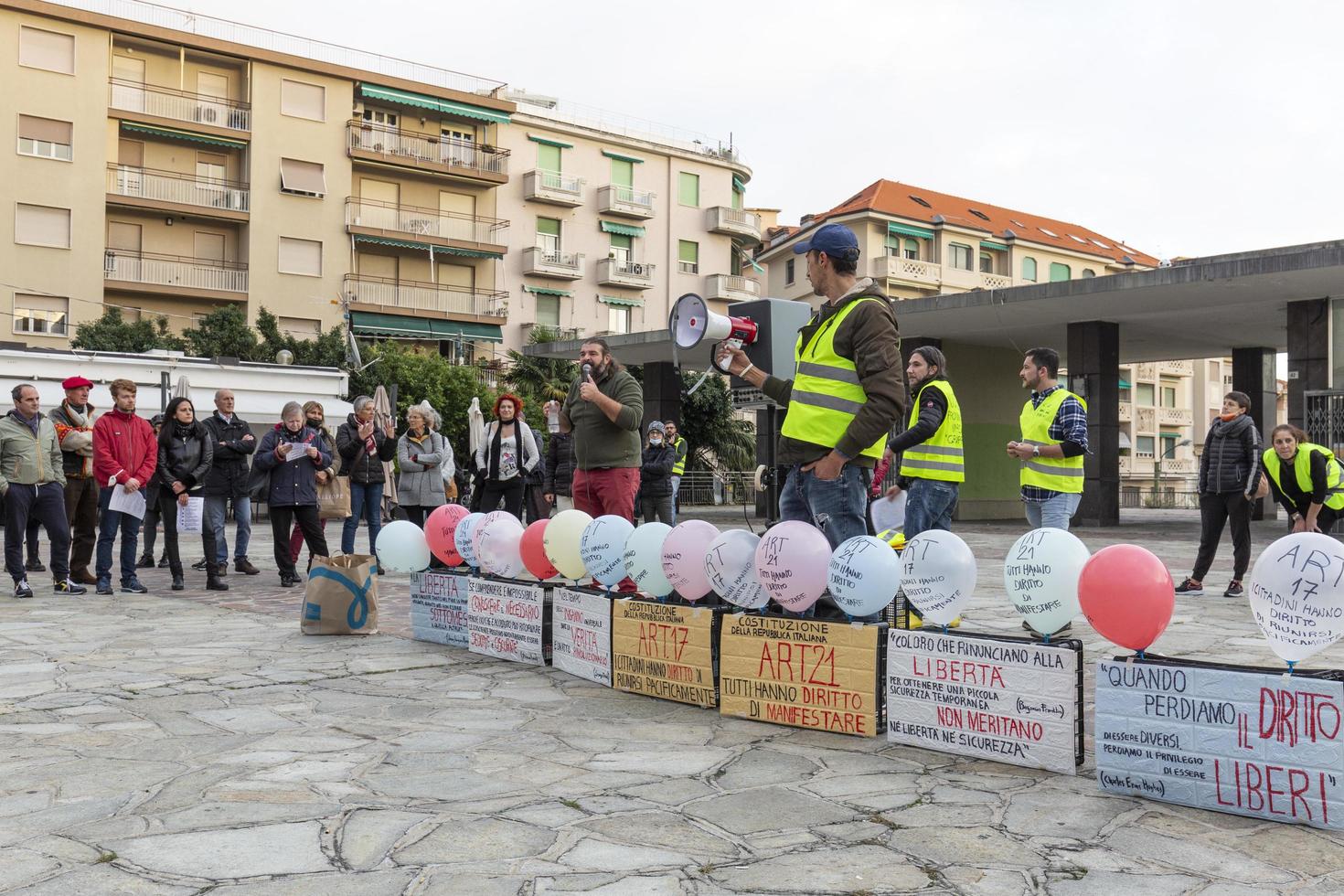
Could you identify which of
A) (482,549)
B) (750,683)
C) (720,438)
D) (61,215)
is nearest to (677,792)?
(750,683)

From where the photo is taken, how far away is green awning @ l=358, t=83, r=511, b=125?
4109 centimetres

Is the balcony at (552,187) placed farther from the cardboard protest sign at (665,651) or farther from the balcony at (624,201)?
the cardboard protest sign at (665,651)

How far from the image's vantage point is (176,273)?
37375 millimetres

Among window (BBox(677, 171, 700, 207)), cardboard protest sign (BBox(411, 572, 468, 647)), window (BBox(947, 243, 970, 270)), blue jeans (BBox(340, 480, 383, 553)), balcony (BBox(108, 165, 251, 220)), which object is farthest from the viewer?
window (BBox(947, 243, 970, 270))

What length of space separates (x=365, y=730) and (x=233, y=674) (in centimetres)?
161

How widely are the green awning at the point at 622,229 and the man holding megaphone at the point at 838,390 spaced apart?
141 feet

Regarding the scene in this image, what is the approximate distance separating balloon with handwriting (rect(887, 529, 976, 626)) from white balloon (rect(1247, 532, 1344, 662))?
103 cm

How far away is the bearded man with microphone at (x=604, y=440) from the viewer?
720 cm

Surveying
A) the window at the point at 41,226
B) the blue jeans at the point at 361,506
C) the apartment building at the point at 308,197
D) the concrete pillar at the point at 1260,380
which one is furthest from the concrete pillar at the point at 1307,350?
the window at the point at 41,226

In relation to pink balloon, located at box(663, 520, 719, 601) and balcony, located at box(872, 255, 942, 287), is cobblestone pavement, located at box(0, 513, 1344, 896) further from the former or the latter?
balcony, located at box(872, 255, 942, 287)

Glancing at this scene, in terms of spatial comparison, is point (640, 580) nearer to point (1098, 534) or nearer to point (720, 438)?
point (1098, 534)

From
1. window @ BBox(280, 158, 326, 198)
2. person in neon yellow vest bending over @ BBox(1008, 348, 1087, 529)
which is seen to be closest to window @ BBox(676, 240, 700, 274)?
window @ BBox(280, 158, 326, 198)

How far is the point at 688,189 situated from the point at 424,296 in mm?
13461

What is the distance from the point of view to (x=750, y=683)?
194 inches
